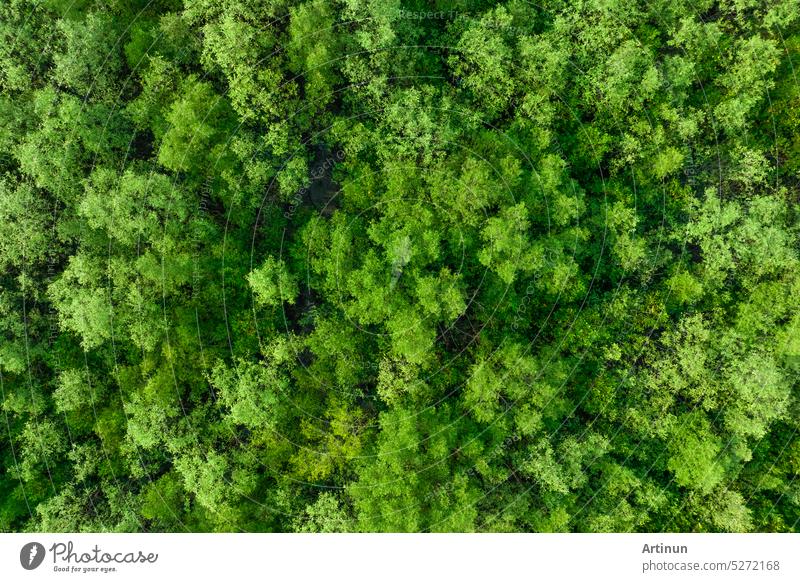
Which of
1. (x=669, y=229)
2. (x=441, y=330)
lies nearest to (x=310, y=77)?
(x=441, y=330)

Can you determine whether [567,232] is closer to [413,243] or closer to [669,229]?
[669,229]
